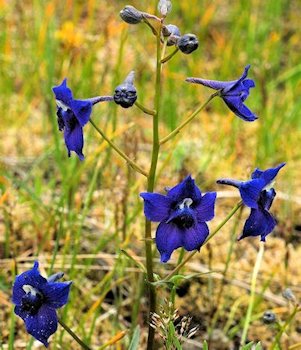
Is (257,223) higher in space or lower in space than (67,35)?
lower

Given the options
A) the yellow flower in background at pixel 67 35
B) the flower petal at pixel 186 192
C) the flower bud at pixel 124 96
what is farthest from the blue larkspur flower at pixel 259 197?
the yellow flower in background at pixel 67 35

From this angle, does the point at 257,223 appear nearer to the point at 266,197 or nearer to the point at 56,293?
the point at 266,197

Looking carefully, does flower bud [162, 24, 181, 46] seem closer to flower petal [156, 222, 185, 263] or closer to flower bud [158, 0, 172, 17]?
flower bud [158, 0, 172, 17]

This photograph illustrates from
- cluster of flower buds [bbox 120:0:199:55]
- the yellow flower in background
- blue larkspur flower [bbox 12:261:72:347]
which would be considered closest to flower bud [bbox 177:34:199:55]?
cluster of flower buds [bbox 120:0:199:55]

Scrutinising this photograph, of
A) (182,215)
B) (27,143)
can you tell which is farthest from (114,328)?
(27,143)

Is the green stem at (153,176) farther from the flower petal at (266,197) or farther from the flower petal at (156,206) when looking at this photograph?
the flower petal at (266,197)

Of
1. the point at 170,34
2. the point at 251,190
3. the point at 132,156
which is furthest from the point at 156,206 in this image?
the point at 132,156
